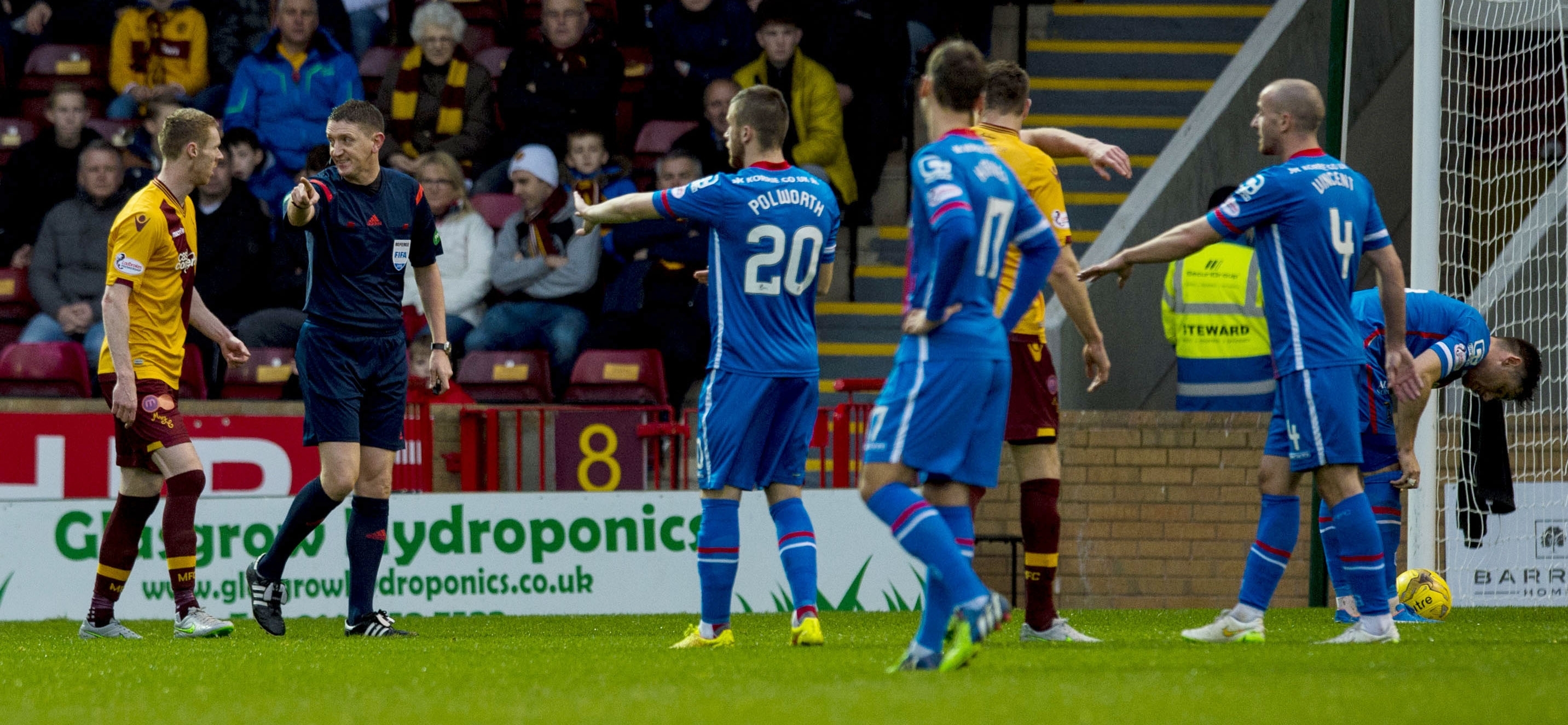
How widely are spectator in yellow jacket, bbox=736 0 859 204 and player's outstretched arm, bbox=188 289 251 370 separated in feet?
17.3

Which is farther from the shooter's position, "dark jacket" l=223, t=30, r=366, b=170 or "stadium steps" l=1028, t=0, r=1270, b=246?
"stadium steps" l=1028, t=0, r=1270, b=246

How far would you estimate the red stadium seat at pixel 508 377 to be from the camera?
10.9 metres

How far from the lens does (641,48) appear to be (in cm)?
1359

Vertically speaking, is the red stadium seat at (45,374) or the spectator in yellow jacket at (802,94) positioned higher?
the spectator in yellow jacket at (802,94)

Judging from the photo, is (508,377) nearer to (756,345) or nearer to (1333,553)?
(756,345)

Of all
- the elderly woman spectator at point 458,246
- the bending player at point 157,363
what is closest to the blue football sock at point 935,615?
the bending player at point 157,363

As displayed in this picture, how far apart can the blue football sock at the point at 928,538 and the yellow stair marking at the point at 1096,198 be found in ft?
26.9

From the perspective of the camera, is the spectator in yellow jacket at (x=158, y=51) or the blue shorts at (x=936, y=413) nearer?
the blue shorts at (x=936, y=413)

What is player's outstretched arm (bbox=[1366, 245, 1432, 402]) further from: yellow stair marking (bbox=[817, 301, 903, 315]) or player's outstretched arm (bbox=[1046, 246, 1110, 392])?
yellow stair marking (bbox=[817, 301, 903, 315])

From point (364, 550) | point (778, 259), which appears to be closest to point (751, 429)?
point (778, 259)

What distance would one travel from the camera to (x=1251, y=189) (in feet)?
18.9

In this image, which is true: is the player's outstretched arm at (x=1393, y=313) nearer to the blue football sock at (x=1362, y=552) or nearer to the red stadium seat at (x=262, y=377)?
the blue football sock at (x=1362, y=552)

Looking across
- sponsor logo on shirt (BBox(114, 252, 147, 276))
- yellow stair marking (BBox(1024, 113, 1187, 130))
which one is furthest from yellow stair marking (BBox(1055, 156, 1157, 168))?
sponsor logo on shirt (BBox(114, 252, 147, 276))

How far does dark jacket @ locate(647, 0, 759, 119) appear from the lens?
1270cm
